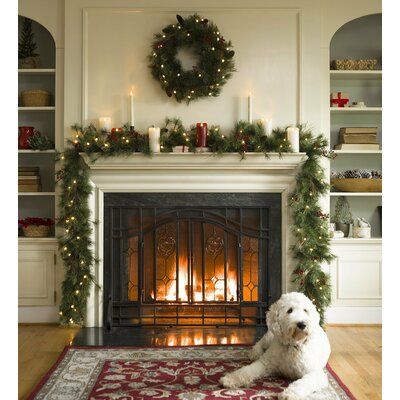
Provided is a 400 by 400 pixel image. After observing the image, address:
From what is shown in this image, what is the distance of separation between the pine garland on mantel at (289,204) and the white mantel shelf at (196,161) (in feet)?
0.21

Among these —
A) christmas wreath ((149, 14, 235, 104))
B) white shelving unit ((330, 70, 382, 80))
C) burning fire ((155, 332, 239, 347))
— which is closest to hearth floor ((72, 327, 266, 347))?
burning fire ((155, 332, 239, 347))

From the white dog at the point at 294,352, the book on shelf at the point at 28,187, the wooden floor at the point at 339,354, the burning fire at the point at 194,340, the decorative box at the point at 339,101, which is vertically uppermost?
the decorative box at the point at 339,101

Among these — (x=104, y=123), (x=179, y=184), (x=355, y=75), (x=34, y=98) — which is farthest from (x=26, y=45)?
A: (x=355, y=75)

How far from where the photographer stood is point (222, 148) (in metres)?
4.24

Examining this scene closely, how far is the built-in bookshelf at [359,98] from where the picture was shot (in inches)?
194

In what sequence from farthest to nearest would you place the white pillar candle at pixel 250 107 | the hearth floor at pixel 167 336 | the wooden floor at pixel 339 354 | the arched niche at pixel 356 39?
the arched niche at pixel 356 39
the white pillar candle at pixel 250 107
the hearth floor at pixel 167 336
the wooden floor at pixel 339 354

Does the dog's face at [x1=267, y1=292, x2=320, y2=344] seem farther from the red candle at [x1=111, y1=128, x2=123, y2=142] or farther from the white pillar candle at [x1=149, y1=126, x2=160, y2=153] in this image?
the red candle at [x1=111, y1=128, x2=123, y2=142]

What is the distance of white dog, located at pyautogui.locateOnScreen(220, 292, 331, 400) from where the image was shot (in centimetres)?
284

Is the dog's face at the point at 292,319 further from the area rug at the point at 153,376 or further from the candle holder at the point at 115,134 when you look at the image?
the candle holder at the point at 115,134

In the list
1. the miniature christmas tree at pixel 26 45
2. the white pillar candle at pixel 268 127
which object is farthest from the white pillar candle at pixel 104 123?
the white pillar candle at pixel 268 127

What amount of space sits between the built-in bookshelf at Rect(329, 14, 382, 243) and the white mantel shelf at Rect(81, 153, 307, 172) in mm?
837

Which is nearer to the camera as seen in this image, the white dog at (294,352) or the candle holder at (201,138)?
the white dog at (294,352)
